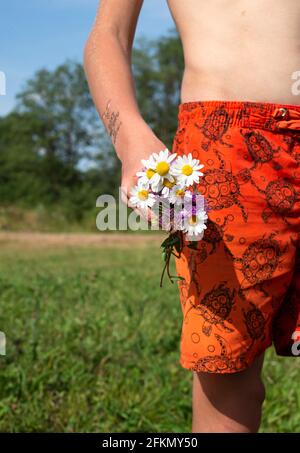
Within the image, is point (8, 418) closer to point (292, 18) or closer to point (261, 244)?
point (261, 244)

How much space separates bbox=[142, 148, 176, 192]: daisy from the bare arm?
7 cm

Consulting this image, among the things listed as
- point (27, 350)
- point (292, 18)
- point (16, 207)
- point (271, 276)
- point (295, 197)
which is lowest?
point (27, 350)

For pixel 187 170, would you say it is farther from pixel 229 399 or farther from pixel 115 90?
pixel 229 399

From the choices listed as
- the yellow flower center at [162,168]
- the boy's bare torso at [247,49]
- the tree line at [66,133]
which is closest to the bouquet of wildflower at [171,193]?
the yellow flower center at [162,168]

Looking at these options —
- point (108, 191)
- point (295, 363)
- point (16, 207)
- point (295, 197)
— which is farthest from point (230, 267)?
point (108, 191)

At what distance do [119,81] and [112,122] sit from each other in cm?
10

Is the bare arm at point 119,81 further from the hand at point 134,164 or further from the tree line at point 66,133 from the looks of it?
the tree line at point 66,133

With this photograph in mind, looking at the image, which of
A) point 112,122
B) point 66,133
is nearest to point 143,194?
point 112,122

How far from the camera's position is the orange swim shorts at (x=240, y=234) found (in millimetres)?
1617

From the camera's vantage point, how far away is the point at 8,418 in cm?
325

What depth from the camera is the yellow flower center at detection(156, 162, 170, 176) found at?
1.37 metres

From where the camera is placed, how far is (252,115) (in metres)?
1.65

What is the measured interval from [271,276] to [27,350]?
2417 mm

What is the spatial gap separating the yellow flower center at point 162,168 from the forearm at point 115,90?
0.14 m
